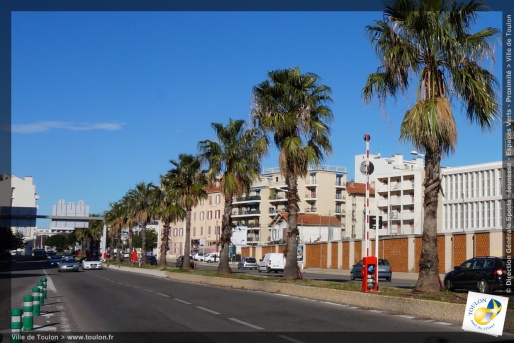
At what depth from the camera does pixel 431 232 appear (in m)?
18.9

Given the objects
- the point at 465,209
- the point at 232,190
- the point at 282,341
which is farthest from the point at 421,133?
the point at 465,209

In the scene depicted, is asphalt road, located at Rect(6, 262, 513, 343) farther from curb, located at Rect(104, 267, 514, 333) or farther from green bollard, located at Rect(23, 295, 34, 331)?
green bollard, located at Rect(23, 295, 34, 331)

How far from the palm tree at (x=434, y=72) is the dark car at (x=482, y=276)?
7.45 m

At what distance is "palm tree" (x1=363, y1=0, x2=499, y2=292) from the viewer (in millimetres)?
18328

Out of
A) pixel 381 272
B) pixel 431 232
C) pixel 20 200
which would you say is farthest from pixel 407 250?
pixel 20 200

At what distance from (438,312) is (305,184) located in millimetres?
96915

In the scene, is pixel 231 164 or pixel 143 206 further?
pixel 143 206

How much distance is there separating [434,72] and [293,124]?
428 inches

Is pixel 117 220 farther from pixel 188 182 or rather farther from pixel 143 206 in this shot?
pixel 188 182

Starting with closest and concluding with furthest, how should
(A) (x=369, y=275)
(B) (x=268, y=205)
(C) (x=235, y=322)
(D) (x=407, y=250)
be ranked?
(C) (x=235, y=322), (A) (x=369, y=275), (D) (x=407, y=250), (B) (x=268, y=205)

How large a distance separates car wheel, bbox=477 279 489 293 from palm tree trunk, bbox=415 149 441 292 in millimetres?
7467

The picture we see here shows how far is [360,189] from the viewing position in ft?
362

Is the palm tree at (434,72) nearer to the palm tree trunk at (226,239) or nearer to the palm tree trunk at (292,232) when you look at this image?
the palm tree trunk at (292,232)

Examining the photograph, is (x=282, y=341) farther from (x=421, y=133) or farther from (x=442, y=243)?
(x=442, y=243)
